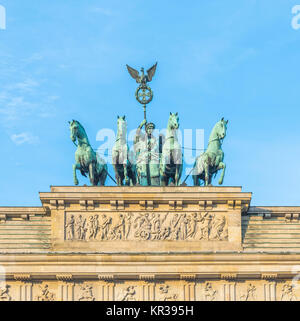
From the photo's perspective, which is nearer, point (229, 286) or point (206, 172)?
point (229, 286)

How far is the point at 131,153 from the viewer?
2643 inches

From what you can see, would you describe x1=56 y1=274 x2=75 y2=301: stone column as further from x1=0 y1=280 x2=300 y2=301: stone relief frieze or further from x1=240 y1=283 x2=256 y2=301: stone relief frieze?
x1=240 y1=283 x2=256 y2=301: stone relief frieze

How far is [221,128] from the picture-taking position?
67.0 meters

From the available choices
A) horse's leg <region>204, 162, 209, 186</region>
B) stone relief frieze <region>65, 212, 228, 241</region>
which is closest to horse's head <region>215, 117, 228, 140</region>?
horse's leg <region>204, 162, 209, 186</region>

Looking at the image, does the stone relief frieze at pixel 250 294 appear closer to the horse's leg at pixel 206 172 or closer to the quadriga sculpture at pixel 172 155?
the horse's leg at pixel 206 172

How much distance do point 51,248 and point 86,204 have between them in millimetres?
1977

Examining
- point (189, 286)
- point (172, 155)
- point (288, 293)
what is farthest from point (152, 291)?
point (172, 155)

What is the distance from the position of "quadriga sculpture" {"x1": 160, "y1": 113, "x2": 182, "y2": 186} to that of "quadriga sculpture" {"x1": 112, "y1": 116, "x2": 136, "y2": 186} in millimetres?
1173

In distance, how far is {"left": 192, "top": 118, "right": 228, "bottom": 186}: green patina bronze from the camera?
66.6 metres

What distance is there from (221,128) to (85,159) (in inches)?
196

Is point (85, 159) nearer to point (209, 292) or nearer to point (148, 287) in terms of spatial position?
point (148, 287)

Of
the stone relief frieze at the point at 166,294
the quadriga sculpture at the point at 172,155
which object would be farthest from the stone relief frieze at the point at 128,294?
the quadriga sculpture at the point at 172,155

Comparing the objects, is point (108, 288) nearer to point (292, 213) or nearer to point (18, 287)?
point (18, 287)
